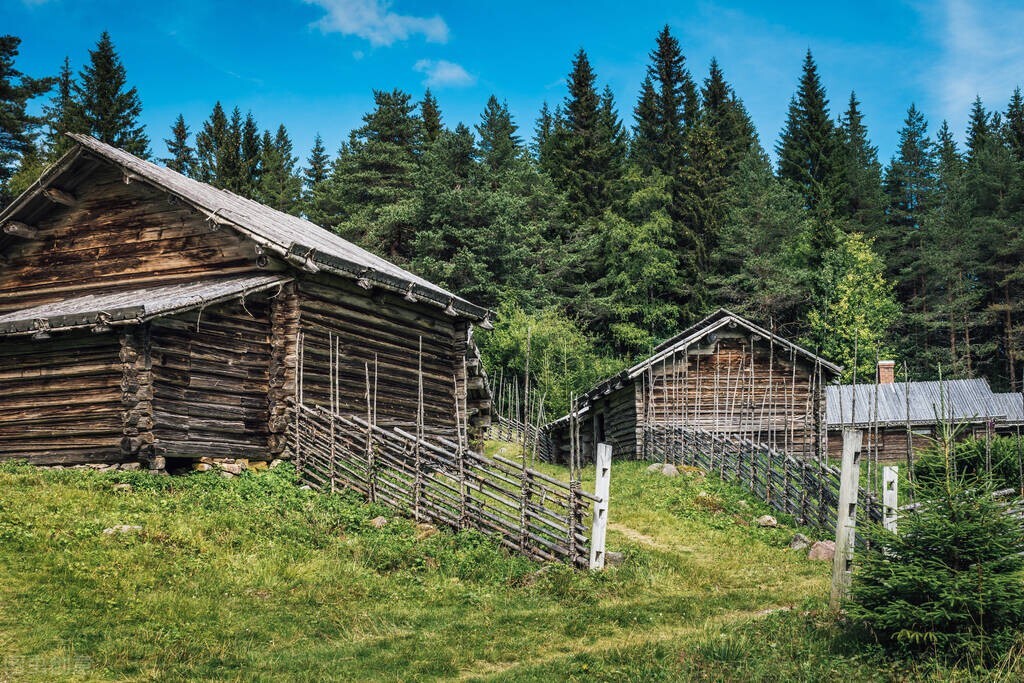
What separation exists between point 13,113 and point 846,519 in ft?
133

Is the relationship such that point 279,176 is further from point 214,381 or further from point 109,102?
point 214,381

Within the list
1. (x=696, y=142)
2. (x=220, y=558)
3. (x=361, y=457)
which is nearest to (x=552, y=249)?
Result: (x=696, y=142)

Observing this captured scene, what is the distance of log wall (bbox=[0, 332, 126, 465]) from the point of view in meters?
13.6

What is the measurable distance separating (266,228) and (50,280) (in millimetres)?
6154

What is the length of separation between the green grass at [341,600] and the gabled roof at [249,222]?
14.7 ft

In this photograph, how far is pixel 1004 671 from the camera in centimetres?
649

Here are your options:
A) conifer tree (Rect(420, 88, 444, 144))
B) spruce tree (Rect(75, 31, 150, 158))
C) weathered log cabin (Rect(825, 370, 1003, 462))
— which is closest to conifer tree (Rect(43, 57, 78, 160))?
spruce tree (Rect(75, 31, 150, 158))

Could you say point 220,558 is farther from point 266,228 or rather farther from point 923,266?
point 923,266

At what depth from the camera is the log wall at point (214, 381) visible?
13.7 metres

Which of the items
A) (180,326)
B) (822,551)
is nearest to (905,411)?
(822,551)

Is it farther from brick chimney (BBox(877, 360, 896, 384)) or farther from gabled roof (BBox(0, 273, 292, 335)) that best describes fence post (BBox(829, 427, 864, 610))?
brick chimney (BBox(877, 360, 896, 384))

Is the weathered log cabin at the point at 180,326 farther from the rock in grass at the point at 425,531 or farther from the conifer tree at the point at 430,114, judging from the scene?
the conifer tree at the point at 430,114

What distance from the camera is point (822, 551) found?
12.9 m

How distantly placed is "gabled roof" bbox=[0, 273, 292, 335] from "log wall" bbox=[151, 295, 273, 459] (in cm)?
43
